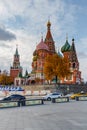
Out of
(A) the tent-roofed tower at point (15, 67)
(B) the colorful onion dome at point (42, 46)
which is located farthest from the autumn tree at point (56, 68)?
(A) the tent-roofed tower at point (15, 67)

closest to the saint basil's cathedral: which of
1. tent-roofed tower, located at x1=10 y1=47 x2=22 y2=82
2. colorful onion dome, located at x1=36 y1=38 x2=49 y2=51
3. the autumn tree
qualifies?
colorful onion dome, located at x1=36 y1=38 x2=49 y2=51

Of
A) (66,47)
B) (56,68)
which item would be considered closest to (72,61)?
(66,47)

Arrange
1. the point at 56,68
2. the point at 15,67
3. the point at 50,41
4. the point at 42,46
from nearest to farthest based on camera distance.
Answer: the point at 56,68 < the point at 42,46 < the point at 50,41 < the point at 15,67

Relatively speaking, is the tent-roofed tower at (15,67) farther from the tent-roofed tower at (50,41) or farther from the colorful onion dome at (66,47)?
the colorful onion dome at (66,47)

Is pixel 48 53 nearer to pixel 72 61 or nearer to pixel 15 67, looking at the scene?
pixel 72 61

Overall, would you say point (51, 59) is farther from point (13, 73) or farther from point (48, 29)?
point (13, 73)

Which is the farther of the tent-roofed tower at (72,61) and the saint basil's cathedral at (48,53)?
the saint basil's cathedral at (48,53)

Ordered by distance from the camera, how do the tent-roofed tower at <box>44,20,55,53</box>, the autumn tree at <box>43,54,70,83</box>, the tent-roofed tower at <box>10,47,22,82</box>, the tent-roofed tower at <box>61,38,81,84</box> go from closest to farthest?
1. the autumn tree at <box>43,54,70,83</box>
2. the tent-roofed tower at <box>61,38,81,84</box>
3. the tent-roofed tower at <box>44,20,55,53</box>
4. the tent-roofed tower at <box>10,47,22,82</box>

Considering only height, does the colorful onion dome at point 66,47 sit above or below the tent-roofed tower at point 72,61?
above

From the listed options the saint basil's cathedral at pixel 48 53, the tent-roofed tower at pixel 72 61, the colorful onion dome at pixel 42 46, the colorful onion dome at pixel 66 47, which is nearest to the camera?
the tent-roofed tower at pixel 72 61

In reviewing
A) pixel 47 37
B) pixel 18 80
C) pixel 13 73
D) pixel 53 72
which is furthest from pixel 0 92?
pixel 13 73

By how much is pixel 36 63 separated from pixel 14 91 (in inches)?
1466

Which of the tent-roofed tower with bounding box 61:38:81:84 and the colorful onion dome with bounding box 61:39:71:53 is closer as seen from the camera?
the tent-roofed tower with bounding box 61:38:81:84

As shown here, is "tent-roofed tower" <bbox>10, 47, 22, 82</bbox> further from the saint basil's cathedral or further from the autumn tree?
the autumn tree
